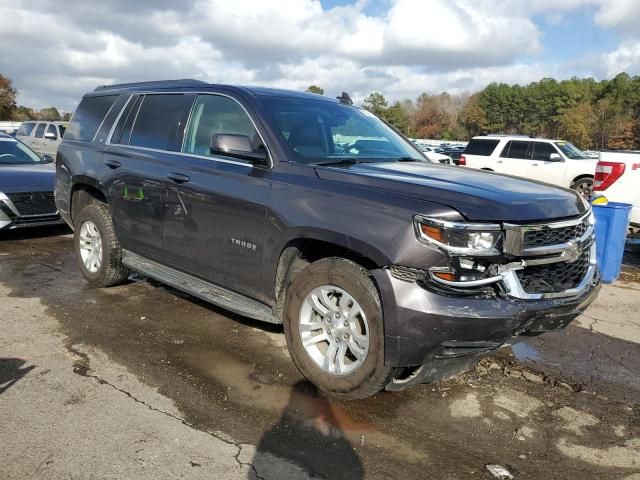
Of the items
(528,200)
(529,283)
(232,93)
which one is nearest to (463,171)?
(528,200)

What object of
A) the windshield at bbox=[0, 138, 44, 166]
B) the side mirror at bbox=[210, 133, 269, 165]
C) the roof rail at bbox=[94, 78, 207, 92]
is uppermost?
the roof rail at bbox=[94, 78, 207, 92]

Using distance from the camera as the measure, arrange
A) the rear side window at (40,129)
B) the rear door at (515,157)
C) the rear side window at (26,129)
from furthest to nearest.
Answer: the rear side window at (26,129)
the rear side window at (40,129)
the rear door at (515,157)

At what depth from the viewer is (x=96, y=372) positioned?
3.82 metres

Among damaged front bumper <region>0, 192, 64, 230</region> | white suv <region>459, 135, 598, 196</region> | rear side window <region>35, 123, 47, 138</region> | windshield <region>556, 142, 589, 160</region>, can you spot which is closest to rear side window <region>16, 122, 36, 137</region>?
rear side window <region>35, 123, 47, 138</region>

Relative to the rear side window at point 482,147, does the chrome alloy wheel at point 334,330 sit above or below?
below

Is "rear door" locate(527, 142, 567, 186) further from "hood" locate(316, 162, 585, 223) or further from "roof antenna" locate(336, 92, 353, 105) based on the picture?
"hood" locate(316, 162, 585, 223)

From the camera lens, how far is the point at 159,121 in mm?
4895

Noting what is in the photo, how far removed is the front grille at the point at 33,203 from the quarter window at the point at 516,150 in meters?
13.2

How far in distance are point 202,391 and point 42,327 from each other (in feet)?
6.19

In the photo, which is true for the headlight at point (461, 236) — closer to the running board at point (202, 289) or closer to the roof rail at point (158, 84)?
the running board at point (202, 289)

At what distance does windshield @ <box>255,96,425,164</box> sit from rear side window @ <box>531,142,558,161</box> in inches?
511

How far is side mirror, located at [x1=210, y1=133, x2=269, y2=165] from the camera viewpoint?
3734 millimetres

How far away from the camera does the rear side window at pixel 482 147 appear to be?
56.6 ft

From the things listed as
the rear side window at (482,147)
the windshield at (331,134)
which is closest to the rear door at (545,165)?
the rear side window at (482,147)
